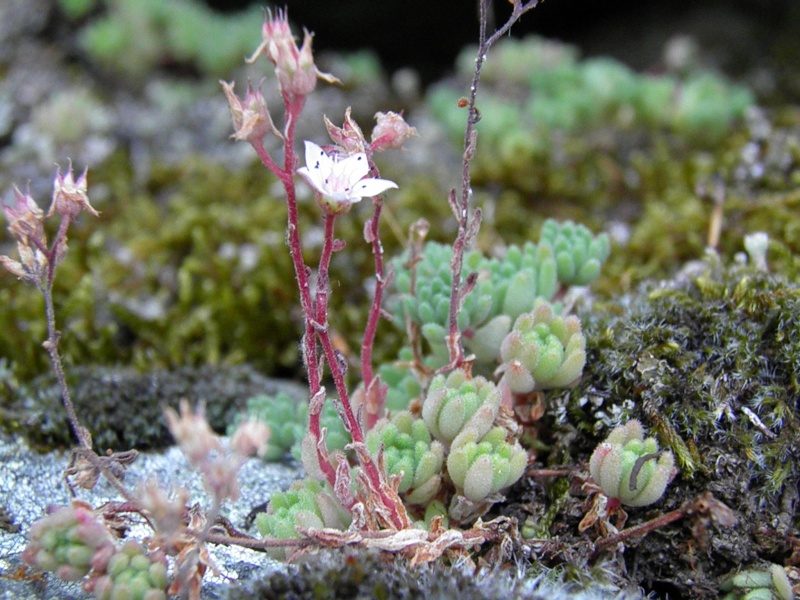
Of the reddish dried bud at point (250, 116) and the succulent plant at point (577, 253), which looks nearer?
the reddish dried bud at point (250, 116)

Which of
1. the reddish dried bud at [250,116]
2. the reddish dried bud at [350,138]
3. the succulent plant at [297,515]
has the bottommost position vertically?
the succulent plant at [297,515]

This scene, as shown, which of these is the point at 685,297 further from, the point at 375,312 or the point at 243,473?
the point at 243,473

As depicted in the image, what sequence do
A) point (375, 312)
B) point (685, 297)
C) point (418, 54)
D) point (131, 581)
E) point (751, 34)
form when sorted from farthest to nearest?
1. point (418, 54)
2. point (751, 34)
3. point (685, 297)
4. point (375, 312)
5. point (131, 581)

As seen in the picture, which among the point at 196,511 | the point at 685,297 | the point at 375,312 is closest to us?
the point at 196,511

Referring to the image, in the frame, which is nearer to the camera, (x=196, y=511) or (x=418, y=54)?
(x=196, y=511)

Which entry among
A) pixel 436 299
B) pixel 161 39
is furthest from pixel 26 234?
pixel 161 39

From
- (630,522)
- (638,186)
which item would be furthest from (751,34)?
(630,522)

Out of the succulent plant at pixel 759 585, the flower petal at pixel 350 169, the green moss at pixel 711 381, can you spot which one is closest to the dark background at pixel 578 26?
the green moss at pixel 711 381

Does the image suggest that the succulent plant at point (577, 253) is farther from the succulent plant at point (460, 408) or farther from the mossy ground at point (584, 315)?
the succulent plant at point (460, 408)

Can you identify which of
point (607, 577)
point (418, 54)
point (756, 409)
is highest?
point (418, 54)
